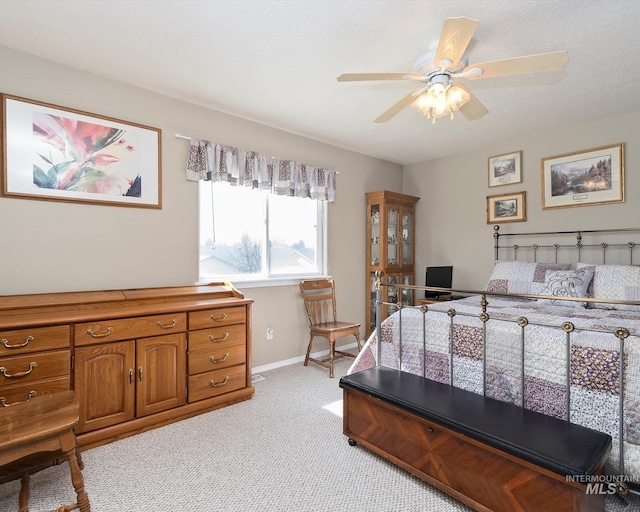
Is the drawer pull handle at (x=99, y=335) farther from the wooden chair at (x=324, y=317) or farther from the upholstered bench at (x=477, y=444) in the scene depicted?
the wooden chair at (x=324, y=317)

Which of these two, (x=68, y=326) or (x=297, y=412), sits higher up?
(x=68, y=326)

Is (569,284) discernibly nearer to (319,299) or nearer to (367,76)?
(319,299)

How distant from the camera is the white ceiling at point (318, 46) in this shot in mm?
1805

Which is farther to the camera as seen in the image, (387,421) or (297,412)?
(297,412)

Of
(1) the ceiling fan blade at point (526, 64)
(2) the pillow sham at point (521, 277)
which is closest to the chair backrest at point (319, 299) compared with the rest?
(2) the pillow sham at point (521, 277)

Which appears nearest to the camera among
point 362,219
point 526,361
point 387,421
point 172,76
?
point 526,361

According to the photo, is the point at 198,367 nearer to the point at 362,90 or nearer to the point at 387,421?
the point at 387,421

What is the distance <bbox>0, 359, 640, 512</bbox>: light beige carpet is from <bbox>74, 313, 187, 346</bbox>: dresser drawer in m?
0.66

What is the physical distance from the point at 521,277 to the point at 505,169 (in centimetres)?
138

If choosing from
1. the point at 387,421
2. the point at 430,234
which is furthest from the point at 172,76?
the point at 430,234

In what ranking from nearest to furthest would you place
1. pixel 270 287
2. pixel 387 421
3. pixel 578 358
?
pixel 578 358 < pixel 387 421 < pixel 270 287

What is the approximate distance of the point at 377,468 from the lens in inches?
74.1

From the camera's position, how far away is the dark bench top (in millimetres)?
1279

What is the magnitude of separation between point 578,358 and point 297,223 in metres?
2.80
